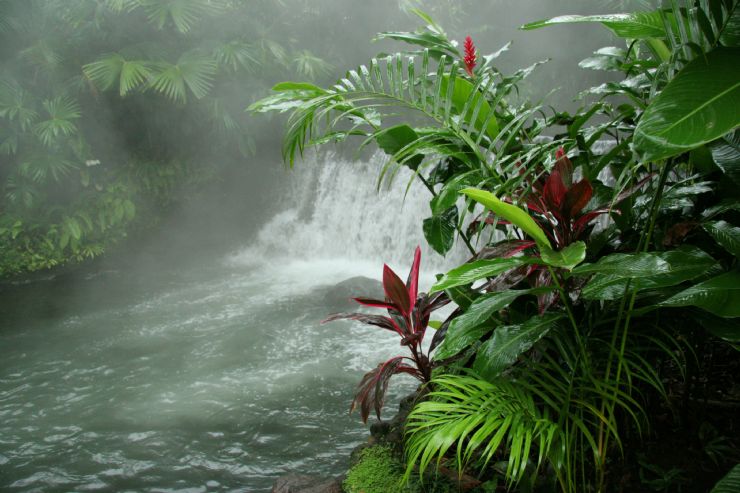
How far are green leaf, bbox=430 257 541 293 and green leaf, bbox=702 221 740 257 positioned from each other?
449mm

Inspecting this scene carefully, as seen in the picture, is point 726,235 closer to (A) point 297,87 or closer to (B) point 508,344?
(B) point 508,344

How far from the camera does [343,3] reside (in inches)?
355

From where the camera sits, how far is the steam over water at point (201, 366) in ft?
10.3

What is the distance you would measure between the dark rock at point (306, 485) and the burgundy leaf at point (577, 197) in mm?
1472

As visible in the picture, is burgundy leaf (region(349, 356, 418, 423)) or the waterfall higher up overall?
the waterfall

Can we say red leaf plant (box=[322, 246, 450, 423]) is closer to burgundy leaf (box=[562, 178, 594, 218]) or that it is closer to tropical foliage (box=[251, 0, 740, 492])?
tropical foliage (box=[251, 0, 740, 492])

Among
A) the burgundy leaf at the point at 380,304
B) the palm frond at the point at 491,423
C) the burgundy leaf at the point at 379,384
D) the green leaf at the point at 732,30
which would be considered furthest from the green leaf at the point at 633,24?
the burgundy leaf at the point at 379,384

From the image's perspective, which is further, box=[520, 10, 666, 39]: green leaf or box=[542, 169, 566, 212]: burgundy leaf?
box=[542, 169, 566, 212]: burgundy leaf

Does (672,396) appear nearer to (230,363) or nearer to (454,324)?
(454,324)

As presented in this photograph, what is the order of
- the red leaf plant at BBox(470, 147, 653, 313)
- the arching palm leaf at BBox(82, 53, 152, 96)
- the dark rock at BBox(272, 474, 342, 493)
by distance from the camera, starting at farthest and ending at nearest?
the arching palm leaf at BBox(82, 53, 152, 96)
the dark rock at BBox(272, 474, 342, 493)
the red leaf plant at BBox(470, 147, 653, 313)

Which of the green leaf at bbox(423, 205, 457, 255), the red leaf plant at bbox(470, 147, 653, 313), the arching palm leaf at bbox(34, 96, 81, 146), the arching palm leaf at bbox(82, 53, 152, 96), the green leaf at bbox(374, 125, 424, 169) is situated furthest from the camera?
the arching palm leaf at bbox(34, 96, 81, 146)

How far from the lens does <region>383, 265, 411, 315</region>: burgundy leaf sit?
1836 mm

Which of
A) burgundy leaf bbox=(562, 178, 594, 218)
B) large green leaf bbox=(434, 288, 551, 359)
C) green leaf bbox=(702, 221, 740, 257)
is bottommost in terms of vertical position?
large green leaf bbox=(434, 288, 551, 359)

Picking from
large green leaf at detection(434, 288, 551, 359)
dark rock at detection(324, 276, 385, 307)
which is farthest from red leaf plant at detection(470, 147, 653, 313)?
dark rock at detection(324, 276, 385, 307)
